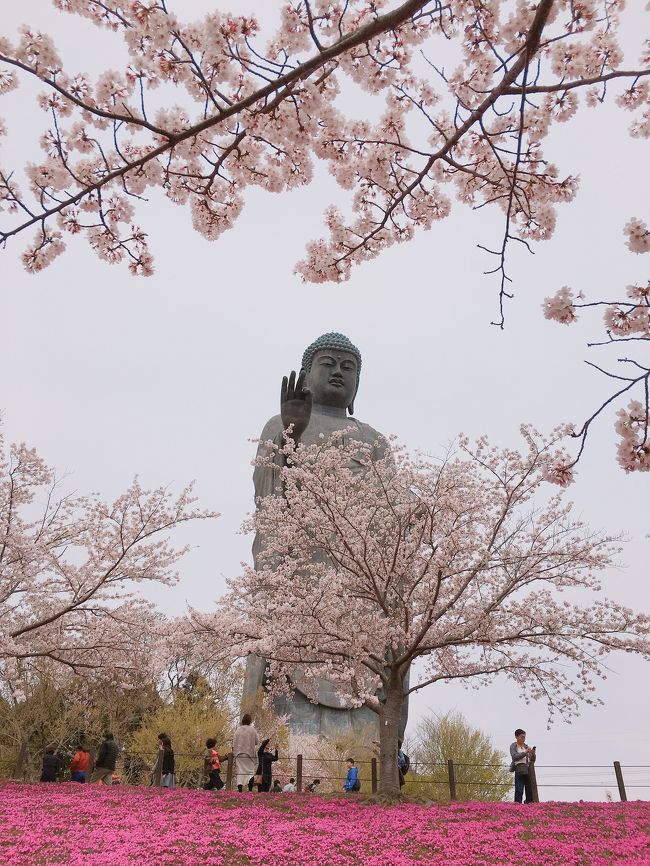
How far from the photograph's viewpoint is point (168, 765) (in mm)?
10891

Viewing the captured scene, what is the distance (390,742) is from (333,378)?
37.7ft

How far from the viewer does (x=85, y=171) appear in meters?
4.16

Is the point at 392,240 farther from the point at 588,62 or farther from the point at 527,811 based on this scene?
the point at 527,811

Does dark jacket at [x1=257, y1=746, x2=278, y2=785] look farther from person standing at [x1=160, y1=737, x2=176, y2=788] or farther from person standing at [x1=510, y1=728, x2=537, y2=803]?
person standing at [x1=510, y1=728, x2=537, y2=803]

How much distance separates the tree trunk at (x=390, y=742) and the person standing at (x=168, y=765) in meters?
3.56

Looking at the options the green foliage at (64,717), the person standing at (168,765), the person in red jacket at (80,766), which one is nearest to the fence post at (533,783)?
the person standing at (168,765)

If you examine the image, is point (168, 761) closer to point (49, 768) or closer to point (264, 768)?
point (264, 768)

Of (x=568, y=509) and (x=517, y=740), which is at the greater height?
(x=568, y=509)

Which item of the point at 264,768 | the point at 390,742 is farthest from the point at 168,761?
the point at 390,742

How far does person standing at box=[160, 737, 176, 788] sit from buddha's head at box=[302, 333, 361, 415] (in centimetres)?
1033

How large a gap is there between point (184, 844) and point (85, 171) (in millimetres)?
5434

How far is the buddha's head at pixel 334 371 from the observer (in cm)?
1884

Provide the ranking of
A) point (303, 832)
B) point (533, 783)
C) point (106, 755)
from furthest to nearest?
point (106, 755) → point (533, 783) → point (303, 832)

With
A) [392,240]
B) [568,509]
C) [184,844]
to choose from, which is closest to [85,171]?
[392,240]
